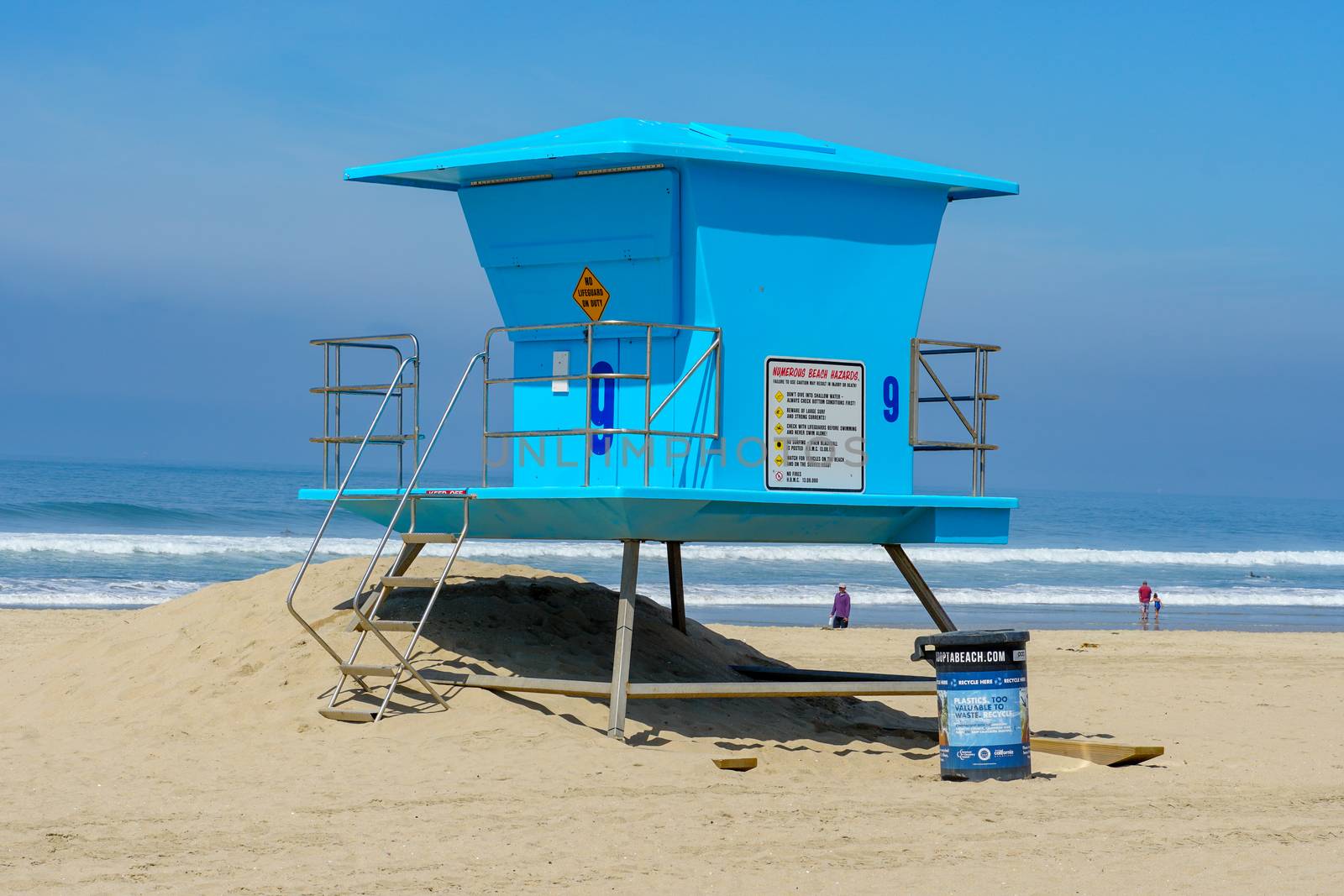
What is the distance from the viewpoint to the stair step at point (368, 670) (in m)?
11.2

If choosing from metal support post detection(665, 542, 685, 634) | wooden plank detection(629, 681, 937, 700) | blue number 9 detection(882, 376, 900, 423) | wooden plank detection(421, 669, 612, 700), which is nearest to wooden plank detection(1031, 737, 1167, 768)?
wooden plank detection(629, 681, 937, 700)

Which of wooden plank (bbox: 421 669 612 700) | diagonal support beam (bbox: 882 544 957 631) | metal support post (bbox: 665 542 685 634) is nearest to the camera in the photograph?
wooden plank (bbox: 421 669 612 700)

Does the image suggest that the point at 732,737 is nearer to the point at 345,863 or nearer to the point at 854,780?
the point at 854,780

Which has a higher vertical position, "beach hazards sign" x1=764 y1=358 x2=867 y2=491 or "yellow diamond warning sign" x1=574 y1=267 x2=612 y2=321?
"yellow diamond warning sign" x1=574 y1=267 x2=612 y2=321

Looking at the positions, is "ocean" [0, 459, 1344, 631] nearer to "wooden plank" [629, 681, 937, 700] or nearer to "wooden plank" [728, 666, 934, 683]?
"wooden plank" [728, 666, 934, 683]

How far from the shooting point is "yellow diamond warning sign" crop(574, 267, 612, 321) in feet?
39.0

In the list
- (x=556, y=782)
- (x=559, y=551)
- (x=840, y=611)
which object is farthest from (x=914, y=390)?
(x=559, y=551)

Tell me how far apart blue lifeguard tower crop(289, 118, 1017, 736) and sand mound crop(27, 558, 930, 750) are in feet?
1.29

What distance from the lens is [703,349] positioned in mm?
11422

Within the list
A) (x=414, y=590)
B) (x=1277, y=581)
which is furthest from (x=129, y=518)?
(x=414, y=590)

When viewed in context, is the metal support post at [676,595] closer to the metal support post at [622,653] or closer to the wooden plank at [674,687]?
the wooden plank at [674,687]

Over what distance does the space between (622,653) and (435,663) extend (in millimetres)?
1968

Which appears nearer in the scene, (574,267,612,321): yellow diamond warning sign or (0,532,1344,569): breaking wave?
(574,267,612,321): yellow diamond warning sign

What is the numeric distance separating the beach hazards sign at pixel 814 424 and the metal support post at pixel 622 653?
1.31 metres
